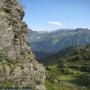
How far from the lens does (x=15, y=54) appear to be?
53844 mm

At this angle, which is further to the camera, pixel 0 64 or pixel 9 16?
pixel 9 16

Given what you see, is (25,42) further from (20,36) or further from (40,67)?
(40,67)

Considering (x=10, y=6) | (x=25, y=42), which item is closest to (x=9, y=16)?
(x=10, y=6)

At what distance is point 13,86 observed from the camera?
49.4 meters

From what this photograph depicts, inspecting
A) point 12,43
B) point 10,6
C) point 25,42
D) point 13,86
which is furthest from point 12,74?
point 10,6

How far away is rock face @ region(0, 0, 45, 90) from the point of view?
50.4 m

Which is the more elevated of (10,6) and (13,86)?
(10,6)

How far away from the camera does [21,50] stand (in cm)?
5597

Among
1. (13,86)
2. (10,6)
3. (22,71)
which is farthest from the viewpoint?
(10,6)

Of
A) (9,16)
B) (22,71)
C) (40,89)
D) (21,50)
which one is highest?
(9,16)

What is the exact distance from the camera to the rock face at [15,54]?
5044 centimetres

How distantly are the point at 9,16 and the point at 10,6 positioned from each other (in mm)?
2447

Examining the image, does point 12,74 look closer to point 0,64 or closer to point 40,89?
point 0,64

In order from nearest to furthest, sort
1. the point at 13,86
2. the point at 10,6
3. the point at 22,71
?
the point at 13,86 < the point at 22,71 < the point at 10,6
